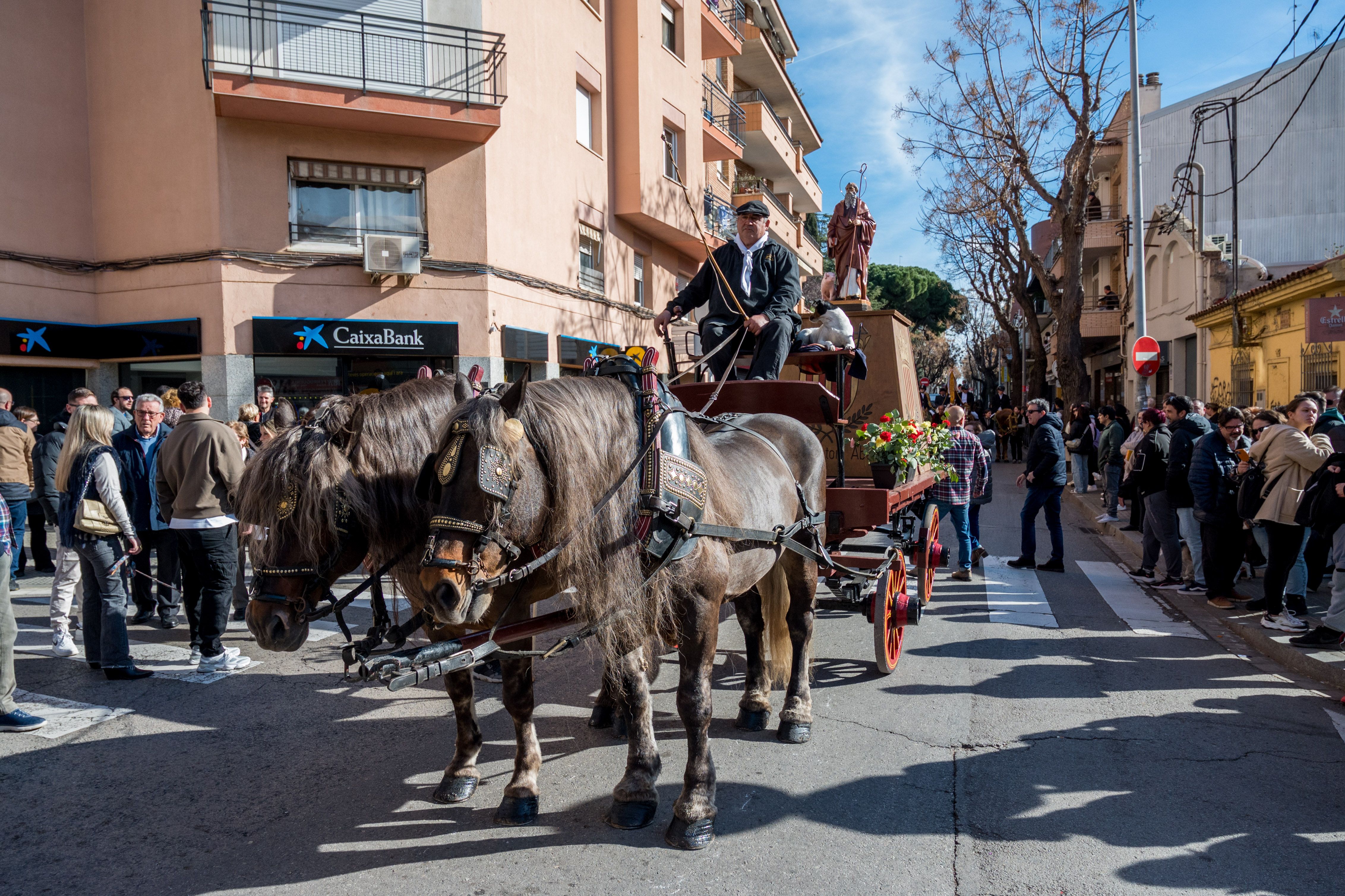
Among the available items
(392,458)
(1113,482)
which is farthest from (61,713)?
(1113,482)

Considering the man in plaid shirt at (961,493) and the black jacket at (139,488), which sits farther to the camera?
the man in plaid shirt at (961,493)

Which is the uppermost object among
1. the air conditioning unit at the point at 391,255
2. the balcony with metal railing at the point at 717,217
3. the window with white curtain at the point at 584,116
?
the window with white curtain at the point at 584,116

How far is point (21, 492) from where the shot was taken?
26.6 ft

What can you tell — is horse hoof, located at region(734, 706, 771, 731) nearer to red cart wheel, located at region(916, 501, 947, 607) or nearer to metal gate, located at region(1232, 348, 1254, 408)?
red cart wheel, located at region(916, 501, 947, 607)

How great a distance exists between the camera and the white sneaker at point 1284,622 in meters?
6.24

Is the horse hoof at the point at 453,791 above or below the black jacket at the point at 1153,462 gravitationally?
below

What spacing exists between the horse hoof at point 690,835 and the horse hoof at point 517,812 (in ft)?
2.00

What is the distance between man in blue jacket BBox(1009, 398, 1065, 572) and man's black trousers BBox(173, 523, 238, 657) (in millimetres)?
7877

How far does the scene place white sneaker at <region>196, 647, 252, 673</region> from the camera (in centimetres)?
564

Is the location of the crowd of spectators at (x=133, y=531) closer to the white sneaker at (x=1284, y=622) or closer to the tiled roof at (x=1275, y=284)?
the white sneaker at (x=1284, y=622)

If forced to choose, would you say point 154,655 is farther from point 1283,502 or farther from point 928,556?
point 1283,502

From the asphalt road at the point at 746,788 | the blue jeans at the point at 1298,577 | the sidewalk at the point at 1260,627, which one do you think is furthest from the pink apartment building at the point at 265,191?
the blue jeans at the point at 1298,577

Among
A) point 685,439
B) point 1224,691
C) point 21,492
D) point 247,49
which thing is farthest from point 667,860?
point 247,49

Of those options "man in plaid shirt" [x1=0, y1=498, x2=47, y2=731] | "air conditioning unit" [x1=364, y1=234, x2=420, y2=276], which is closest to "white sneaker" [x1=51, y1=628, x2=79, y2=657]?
"man in plaid shirt" [x1=0, y1=498, x2=47, y2=731]
